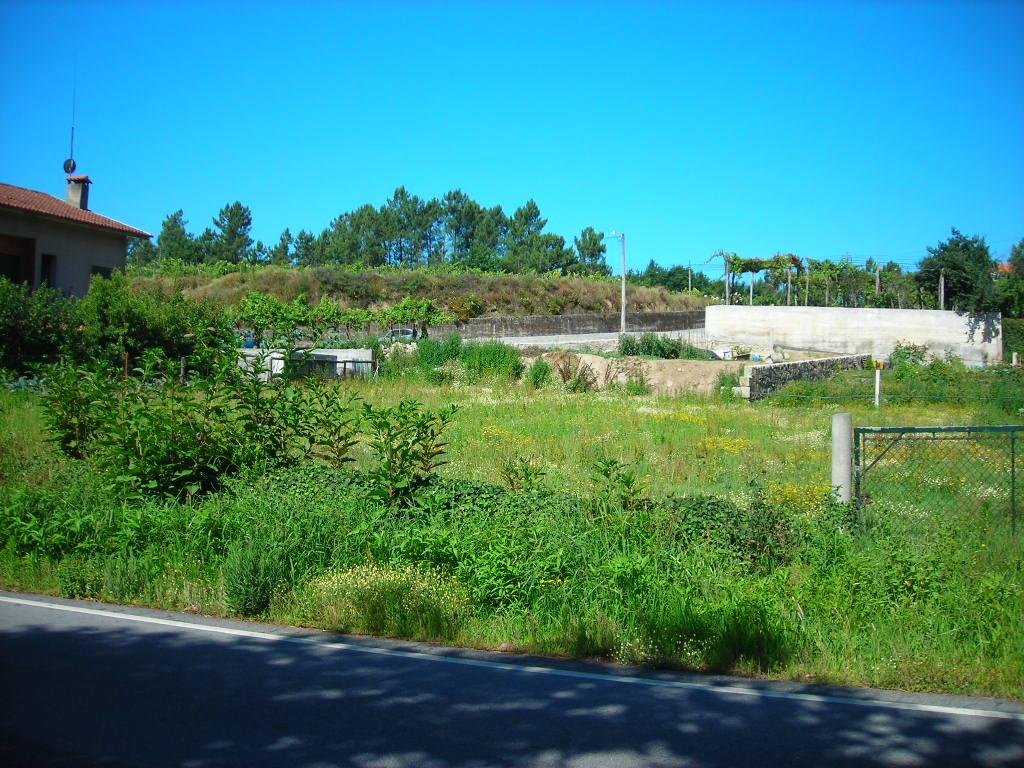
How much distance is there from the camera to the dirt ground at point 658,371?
97.2 feet

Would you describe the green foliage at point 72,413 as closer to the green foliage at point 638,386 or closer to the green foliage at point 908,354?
the green foliage at point 638,386

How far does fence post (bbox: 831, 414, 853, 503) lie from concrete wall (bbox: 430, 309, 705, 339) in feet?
149

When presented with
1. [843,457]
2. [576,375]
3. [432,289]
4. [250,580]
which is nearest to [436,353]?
[576,375]

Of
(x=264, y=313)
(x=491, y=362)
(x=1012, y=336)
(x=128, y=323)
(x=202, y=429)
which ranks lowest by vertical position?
(x=202, y=429)

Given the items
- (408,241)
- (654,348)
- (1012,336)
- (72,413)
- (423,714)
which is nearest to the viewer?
(423,714)

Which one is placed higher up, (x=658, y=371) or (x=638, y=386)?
(x=658, y=371)

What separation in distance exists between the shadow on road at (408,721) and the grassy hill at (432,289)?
60.2m

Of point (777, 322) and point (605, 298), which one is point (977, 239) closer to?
point (777, 322)

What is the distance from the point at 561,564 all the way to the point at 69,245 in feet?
136

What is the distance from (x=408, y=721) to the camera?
18.2ft

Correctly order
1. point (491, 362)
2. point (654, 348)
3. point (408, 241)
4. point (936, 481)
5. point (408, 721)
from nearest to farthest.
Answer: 1. point (408, 721)
2. point (936, 481)
3. point (491, 362)
4. point (654, 348)
5. point (408, 241)

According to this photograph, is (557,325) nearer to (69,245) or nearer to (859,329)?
(859,329)

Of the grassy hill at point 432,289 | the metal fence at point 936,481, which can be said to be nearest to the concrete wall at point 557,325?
the grassy hill at point 432,289

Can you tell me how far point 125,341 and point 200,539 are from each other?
1033 inches
